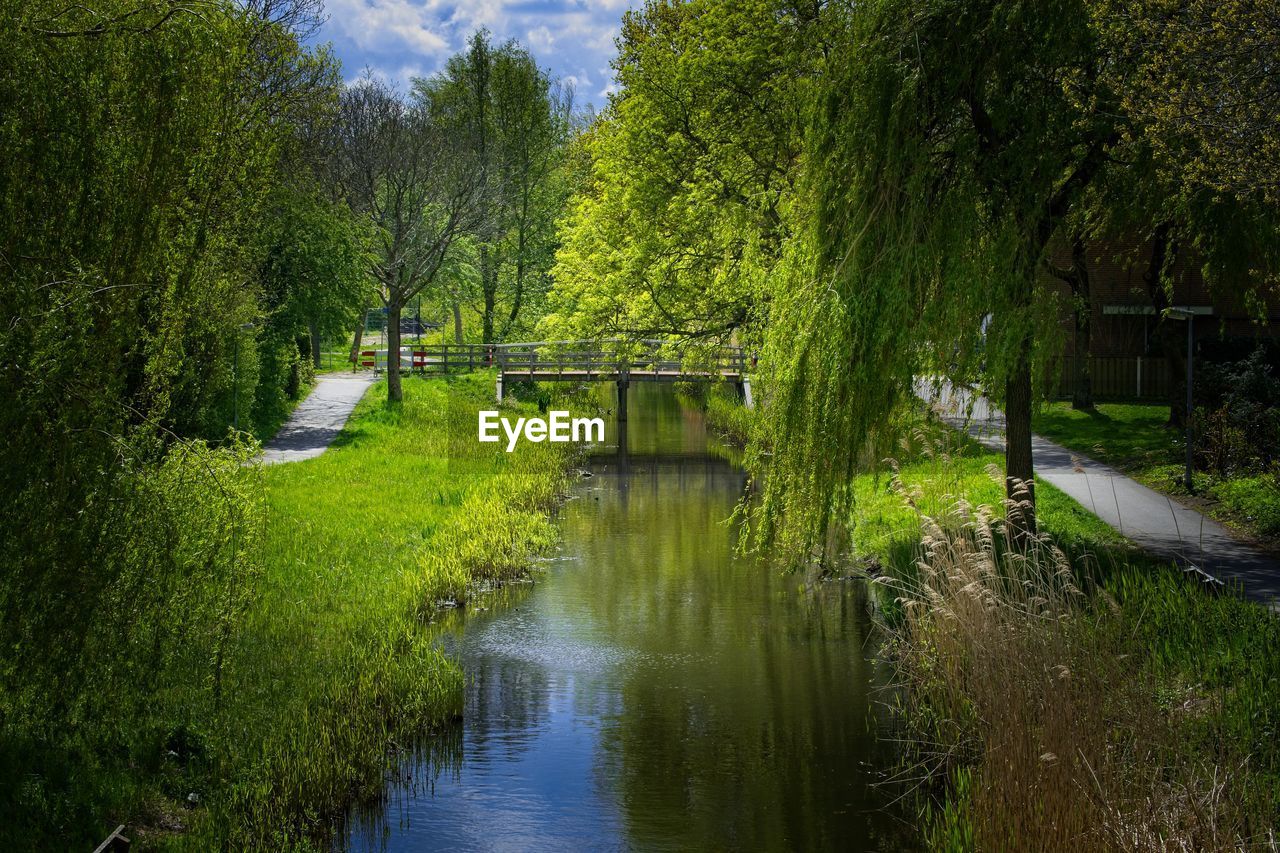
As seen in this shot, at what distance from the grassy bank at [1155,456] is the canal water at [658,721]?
445 cm

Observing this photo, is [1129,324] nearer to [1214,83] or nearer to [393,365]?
[393,365]

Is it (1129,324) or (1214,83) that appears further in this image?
(1129,324)

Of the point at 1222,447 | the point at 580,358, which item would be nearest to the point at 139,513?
the point at 1222,447

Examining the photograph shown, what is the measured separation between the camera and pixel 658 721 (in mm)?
12156

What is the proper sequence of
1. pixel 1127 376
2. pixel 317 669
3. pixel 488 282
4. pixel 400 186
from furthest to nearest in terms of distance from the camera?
pixel 488 282 < pixel 400 186 < pixel 1127 376 < pixel 317 669

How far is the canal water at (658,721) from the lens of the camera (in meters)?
9.89

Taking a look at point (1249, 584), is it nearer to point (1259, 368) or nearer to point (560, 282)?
point (1259, 368)

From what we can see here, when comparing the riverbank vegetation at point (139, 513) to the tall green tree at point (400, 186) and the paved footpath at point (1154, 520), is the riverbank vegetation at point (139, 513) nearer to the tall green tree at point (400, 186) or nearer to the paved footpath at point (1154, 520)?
the paved footpath at point (1154, 520)

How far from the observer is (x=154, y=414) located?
861 centimetres

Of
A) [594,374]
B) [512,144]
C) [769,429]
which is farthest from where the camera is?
[512,144]

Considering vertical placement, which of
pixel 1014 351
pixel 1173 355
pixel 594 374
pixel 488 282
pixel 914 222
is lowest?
pixel 594 374

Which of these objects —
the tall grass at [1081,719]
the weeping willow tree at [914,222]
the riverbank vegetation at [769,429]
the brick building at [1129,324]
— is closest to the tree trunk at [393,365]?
the riverbank vegetation at [769,429]

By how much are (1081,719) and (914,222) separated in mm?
5816

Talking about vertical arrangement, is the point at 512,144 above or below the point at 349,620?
above
